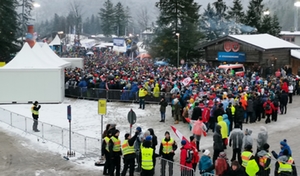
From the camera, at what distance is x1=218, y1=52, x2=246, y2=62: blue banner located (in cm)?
4238

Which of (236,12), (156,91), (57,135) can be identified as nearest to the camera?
(57,135)

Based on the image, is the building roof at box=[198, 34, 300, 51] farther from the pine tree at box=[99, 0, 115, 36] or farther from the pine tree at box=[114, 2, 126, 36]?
the pine tree at box=[99, 0, 115, 36]

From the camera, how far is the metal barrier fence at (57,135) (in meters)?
16.1

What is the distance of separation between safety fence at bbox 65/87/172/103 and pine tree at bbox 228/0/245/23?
158 feet

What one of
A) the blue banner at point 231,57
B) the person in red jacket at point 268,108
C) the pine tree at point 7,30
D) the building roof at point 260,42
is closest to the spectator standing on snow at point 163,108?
the person in red jacket at point 268,108

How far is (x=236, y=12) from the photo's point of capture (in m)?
73.5

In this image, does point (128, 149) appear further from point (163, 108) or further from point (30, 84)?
point (30, 84)

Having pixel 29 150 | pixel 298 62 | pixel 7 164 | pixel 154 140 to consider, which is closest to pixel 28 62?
pixel 29 150

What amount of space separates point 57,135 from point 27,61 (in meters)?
12.4

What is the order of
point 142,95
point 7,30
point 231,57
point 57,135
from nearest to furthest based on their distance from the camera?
point 57,135 < point 142,95 < point 231,57 < point 7,30

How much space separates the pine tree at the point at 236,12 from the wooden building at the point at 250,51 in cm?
2767

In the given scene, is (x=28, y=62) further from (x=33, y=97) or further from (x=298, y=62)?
(x=298, y=62)

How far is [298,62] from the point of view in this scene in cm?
4738

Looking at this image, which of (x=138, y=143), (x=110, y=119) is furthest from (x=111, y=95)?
(x=138, y=143)
